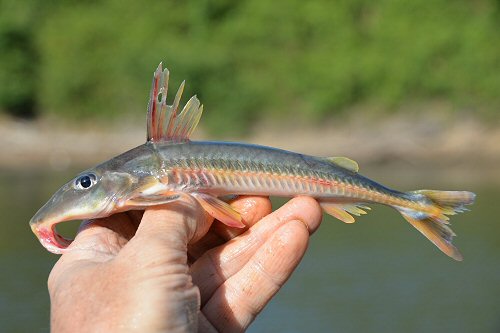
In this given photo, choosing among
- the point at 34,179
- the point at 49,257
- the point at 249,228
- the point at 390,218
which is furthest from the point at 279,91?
the point at 249,228

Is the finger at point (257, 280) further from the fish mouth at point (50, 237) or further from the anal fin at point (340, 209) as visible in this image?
the fish mouth at point (50, 237)

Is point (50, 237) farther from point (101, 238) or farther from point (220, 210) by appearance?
point (220, 210)

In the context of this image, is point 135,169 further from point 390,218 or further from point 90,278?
point 390,218

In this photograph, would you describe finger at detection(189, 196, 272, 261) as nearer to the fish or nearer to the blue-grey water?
the fish

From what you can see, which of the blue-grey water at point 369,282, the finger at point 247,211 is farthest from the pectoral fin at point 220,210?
the blue-grey water at point 369,282

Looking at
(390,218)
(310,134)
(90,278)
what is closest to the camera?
(90,278)
